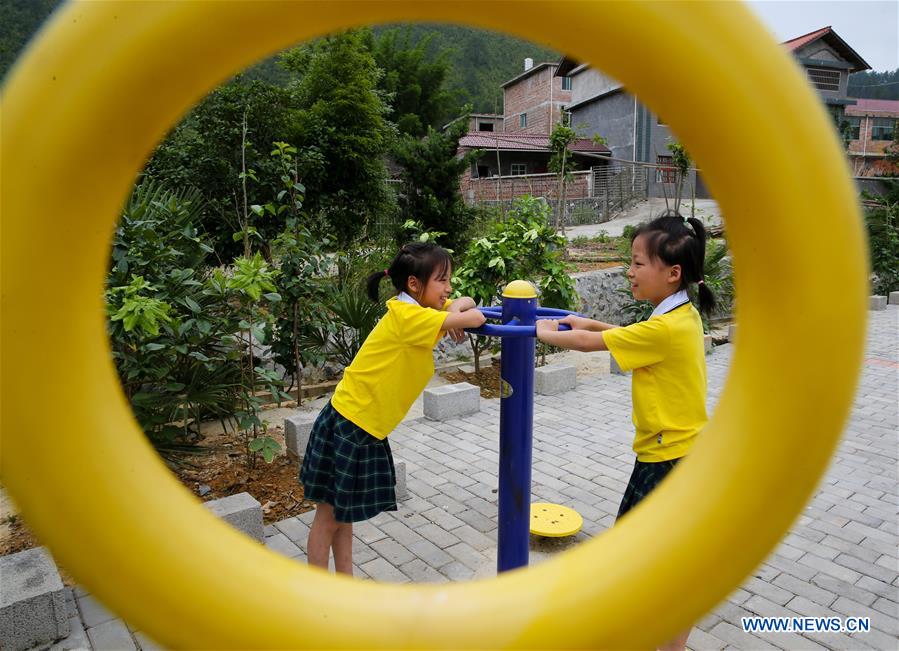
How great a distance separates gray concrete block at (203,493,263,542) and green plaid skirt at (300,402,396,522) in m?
0.72

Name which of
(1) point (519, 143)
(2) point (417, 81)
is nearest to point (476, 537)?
(1) point (519, 143)

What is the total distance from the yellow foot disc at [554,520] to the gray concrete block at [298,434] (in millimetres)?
1462

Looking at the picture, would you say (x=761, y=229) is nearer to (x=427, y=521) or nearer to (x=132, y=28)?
(x=132, y=28)

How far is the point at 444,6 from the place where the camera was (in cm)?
88

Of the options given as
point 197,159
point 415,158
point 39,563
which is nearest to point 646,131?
point 415,158

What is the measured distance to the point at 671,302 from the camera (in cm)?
205

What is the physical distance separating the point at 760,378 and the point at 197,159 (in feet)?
27.6

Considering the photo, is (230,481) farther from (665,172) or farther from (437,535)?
(665,172)

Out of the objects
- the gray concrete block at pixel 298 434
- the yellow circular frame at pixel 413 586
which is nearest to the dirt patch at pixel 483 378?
the gray concrete block at pixel 298 434

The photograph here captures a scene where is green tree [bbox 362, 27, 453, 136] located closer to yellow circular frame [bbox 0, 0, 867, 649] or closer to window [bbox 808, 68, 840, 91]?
window [bbox 808, 68, 840, 91]

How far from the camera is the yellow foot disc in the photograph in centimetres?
315

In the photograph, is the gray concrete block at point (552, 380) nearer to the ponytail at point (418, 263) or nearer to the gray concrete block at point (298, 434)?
the gray concrete block at point (298, 434)

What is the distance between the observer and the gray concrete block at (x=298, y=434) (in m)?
3.99

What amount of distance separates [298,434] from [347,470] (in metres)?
1.75
